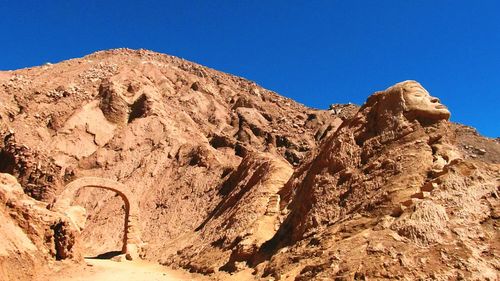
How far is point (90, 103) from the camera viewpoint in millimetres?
43094

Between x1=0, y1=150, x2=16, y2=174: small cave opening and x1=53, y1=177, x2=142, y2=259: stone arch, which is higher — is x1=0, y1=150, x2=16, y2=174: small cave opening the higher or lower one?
the higher one

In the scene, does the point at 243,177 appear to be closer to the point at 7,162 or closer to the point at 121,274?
the point at 121,274

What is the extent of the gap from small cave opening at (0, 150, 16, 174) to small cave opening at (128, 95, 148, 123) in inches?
586

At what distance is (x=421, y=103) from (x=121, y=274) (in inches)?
480

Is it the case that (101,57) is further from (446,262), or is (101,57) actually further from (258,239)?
(446,262)

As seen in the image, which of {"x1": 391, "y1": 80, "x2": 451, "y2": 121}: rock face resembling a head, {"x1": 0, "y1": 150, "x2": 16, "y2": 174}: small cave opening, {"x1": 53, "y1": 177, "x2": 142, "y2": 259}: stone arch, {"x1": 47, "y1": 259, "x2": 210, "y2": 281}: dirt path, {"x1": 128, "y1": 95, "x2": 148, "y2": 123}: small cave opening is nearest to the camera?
{"x1": 391, "y1": 80, "x2": 451, "y2": 121}: rock face resembling a head

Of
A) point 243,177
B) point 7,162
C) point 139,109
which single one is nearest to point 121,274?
point 243,177

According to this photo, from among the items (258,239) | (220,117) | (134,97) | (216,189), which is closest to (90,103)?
(134,97)

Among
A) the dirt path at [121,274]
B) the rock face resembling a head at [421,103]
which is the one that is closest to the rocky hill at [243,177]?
the rock face resembling a head at [421,103]

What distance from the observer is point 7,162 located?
1105 inches

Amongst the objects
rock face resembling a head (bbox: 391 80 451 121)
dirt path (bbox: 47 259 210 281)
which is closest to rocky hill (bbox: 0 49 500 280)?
rock face resembling a head (bbox: 391 80 451 121)

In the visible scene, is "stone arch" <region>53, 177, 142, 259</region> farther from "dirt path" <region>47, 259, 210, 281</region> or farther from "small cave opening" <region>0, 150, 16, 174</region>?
"small cave opening" <region>0, 150, 16, 174</region>

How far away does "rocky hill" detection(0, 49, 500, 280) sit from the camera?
10.4 m

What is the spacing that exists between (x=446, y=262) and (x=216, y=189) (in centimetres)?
2187
